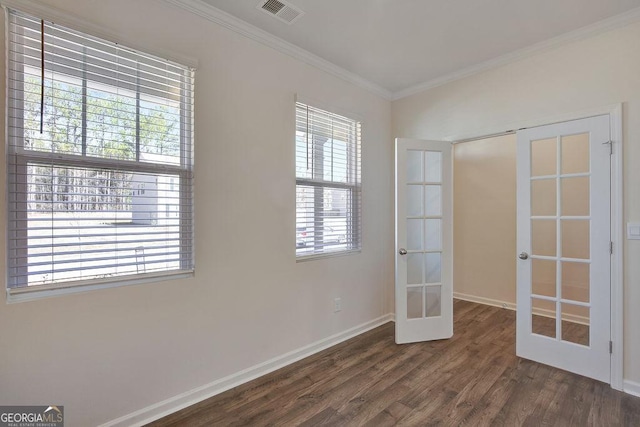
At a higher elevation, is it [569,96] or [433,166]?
[569,96]

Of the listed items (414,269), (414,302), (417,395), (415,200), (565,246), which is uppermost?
(415,200)

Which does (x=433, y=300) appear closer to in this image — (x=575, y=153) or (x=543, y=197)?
(x=543, y=197)

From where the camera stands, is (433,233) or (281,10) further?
(433,233)

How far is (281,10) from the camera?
2113 millimetres

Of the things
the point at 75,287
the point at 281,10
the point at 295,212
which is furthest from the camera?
the point at 295,212

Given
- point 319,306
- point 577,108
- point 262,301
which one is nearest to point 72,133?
point 262,301

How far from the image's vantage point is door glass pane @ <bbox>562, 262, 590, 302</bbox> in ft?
7.70

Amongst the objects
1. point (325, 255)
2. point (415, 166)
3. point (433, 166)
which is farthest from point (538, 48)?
point (325, 255)

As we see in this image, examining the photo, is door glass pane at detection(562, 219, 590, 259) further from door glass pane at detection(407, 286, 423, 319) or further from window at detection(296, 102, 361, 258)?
window at detection(296, 102, 361, 258)

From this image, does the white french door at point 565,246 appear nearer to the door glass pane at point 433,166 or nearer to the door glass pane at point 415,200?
the door glass pane at point 433,166

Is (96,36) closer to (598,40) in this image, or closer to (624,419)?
(598,40)

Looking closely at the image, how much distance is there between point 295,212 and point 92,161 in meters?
1.48

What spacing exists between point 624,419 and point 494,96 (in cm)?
265

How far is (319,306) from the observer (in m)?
2.84
